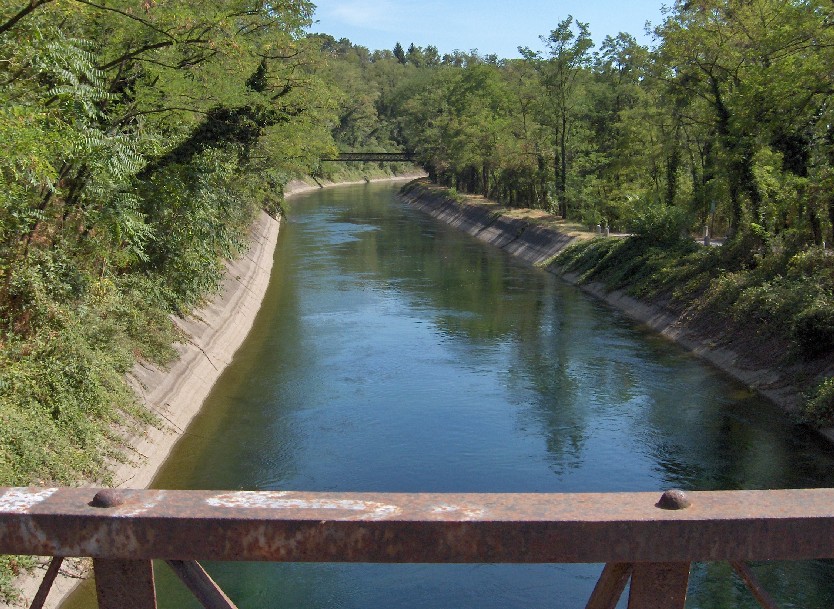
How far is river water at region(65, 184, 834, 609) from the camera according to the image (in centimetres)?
1180

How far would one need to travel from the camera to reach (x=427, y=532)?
2.92 m

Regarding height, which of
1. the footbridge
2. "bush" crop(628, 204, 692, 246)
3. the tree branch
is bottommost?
"bush" crop(628, 204, 692, 246)

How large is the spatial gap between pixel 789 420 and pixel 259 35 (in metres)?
16.9

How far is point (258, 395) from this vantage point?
836 inches

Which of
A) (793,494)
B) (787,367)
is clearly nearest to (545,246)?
(787,367)

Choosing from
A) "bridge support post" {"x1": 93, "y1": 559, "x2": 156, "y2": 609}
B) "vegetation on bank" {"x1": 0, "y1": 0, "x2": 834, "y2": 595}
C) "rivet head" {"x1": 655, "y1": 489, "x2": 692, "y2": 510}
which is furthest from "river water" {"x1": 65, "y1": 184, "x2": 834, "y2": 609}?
"rivet head" {"x1": 655, "y1": 489, "x2": 692, "y2": 510}

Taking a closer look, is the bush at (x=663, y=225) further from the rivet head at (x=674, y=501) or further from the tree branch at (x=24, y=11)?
the rivet head at (x=674, y=501)

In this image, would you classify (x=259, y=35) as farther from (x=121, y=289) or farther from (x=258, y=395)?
(x=258, y=395)

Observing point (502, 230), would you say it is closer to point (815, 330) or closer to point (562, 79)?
point (562, 79)

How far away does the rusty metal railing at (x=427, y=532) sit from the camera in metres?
2.89

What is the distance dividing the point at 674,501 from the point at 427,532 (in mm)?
865

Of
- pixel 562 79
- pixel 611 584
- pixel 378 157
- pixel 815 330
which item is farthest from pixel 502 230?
pixel 611 584

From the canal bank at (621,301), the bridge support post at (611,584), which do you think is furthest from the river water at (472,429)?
the bridge support post at (611,584)

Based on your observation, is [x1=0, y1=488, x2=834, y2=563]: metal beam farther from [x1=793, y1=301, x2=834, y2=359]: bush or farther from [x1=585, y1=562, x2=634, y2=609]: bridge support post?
[x1=793, y1=301, x2=834, y2=359]: bush
